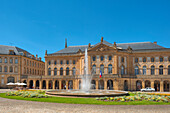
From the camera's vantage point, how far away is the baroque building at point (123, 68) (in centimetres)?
4972

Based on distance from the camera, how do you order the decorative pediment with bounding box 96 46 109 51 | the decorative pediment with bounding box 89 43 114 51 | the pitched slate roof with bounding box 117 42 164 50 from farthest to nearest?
the pitched slate roof with bounding box 117 42 164 50
the decorative pediment with bounding box 96 46 109 51
the decorative pediment with bounding box 89 43 114 51

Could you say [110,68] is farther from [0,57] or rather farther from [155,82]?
[0,57]

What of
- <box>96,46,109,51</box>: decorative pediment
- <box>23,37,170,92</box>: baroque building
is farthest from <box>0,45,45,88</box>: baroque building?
<box>96,46,109,51</box>: decorative pediment

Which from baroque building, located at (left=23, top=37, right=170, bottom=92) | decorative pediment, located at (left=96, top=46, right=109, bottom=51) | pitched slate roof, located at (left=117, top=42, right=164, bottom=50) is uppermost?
pitched slate roof, located at (left=117, top=42, right=164, bottom=50)

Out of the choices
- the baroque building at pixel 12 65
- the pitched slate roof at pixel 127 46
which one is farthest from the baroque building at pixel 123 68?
the baroque building at pixel 12 65

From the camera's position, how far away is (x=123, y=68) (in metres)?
53.2

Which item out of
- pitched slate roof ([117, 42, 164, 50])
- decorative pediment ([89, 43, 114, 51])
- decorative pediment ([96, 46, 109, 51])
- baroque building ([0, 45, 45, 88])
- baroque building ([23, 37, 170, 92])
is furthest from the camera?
baroque building ([0, 45, 45, 88])

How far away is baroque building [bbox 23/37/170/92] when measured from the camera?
49719 millimetres

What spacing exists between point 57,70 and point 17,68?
13433mm

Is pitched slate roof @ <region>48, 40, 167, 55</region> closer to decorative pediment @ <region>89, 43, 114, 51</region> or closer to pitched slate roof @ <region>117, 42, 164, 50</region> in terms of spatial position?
pitched slate roof @ <region>117, 42, 164, 50</region>

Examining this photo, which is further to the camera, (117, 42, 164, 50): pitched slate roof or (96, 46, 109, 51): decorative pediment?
(117, 42, 164, 50): pitched slate roof

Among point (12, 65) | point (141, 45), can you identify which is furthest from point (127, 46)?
point (12, 65)

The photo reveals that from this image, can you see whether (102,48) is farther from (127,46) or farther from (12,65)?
(12,65)

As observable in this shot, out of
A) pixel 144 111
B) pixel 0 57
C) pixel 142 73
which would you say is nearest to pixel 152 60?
pixel 142 73
